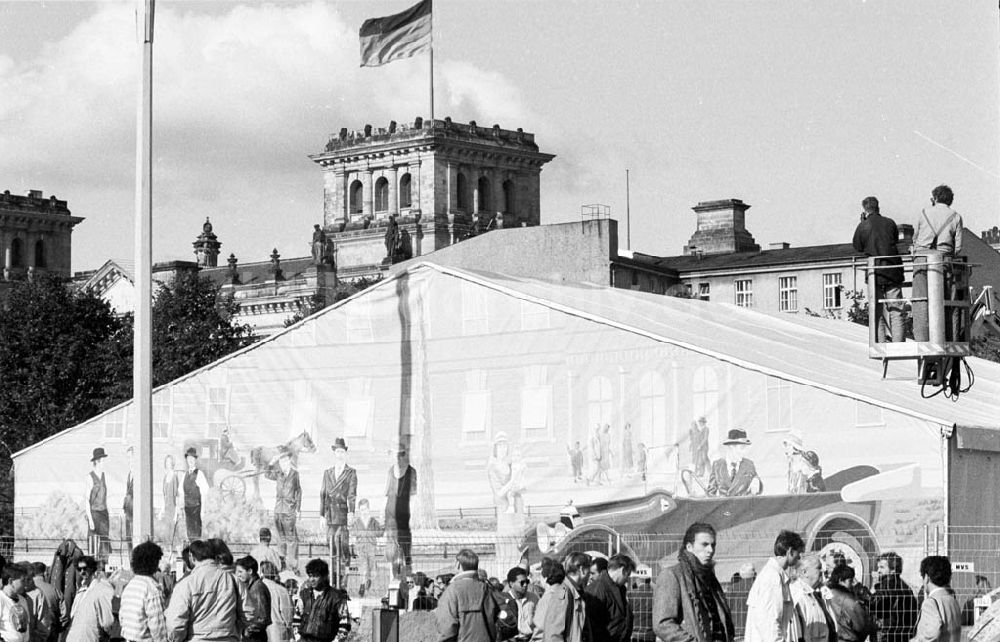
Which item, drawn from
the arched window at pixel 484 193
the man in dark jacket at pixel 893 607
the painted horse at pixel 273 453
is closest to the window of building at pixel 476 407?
the painted horse at pixel 273 453

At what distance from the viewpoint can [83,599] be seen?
16297 millimetres

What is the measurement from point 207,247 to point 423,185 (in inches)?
1415

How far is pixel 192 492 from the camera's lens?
37.2 metres

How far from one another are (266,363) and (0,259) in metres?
152

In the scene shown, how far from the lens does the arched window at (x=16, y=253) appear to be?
606 feet

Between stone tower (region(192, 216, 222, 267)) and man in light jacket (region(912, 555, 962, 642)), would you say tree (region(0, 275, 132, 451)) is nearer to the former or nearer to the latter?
man in light jacket (region(912, 555, 962, 642))

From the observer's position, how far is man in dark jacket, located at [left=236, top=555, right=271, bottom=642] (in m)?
18.7

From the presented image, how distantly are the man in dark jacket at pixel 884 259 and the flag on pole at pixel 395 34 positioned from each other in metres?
38.2

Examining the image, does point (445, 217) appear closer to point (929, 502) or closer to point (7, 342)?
point (7, 342)

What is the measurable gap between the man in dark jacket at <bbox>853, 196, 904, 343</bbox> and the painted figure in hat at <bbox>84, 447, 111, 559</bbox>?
22691 millimetres

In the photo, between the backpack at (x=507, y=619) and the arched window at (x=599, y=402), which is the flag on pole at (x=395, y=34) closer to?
the arched window at (x=599, y=402)

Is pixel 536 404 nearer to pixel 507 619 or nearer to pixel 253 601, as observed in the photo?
pixel 507 619

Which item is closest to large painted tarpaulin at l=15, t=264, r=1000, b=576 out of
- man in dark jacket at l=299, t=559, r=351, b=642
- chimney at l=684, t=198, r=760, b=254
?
man in dark jacket at l=299, t=559, r=351, b=642

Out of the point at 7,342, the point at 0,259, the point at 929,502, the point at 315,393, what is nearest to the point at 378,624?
the point at 929,502
